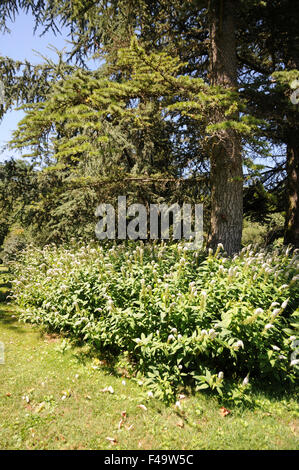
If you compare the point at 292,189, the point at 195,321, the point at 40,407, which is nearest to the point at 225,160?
the point at 292,189

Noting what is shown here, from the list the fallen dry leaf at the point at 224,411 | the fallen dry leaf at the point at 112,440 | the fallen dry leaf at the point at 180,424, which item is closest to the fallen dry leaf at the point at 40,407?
the fallen dry leaf at the point at 112,440

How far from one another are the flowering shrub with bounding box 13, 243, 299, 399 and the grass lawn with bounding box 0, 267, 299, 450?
9.9 inches

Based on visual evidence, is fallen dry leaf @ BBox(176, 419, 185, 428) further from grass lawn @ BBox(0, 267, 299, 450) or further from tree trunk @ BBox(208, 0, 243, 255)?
tree trunk @ BBox(208, 0, 243, 255)

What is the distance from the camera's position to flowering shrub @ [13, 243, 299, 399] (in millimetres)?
3133

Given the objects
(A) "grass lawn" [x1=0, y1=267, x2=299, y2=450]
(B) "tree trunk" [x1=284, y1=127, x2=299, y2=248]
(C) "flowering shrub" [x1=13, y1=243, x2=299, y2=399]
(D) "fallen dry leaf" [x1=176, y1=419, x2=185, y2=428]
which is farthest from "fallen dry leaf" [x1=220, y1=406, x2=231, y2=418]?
(B) "tree trunk" [x1=284, y1=127, x2=299, y2=248]

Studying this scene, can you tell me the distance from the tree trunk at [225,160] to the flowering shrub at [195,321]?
146cm

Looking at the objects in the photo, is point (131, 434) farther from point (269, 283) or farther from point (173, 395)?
point (269, 283)

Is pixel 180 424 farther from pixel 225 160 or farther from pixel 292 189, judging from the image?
pixel 292 189

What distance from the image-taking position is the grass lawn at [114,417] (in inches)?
103

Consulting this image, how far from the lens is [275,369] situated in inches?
124

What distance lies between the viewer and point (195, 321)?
3301mm

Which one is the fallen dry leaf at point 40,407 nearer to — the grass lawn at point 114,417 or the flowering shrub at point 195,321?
the grass lawn at point 114,417

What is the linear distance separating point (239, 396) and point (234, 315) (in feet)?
2.89

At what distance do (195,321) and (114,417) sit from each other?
1379 mm
